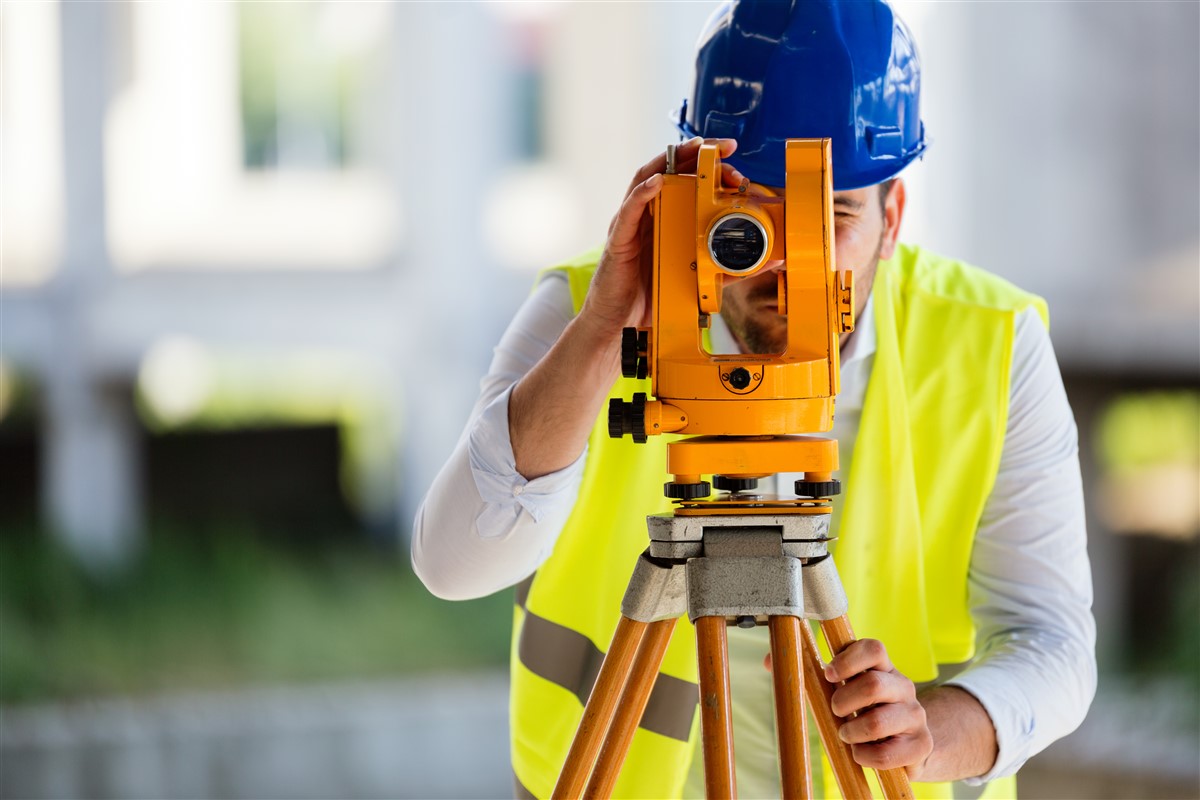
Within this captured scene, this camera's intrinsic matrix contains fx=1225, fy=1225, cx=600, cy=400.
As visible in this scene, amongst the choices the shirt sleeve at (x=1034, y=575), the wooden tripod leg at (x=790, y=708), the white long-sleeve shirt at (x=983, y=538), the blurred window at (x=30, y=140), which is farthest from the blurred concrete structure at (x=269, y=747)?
the wooden tripod leg at (x=790, y=708)

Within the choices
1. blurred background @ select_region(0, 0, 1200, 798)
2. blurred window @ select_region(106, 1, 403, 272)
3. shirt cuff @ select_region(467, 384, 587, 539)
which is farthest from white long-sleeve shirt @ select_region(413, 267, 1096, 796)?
blurred window @ select_region(106, 1, 403, 272)

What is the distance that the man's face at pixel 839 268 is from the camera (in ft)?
5.07

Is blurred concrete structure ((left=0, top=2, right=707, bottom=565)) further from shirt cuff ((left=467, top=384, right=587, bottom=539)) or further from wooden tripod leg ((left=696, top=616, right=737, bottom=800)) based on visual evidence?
wooden tripod leg ((left=696, top=616, right=737, bottom=800))

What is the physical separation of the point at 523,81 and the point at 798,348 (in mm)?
5087

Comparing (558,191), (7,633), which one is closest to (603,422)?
(7,633)

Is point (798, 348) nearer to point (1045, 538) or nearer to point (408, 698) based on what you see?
point (1045, 538)

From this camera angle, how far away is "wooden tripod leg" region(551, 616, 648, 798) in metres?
1.23

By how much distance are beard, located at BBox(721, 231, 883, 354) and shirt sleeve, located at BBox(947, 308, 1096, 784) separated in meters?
0.30

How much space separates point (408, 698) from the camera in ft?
14.2

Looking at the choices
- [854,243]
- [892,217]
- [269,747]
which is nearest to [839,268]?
[854,243]

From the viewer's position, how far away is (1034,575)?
62.6 inches

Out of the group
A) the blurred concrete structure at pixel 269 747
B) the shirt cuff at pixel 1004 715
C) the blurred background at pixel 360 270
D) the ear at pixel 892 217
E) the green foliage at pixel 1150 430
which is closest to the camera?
the shirt cuff at pixel 1004 715

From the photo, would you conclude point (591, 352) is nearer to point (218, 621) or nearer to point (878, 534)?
point (878, 534)

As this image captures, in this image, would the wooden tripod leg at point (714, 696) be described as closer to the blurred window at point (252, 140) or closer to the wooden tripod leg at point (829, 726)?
the wooden tripod leg at point (829, 726)
